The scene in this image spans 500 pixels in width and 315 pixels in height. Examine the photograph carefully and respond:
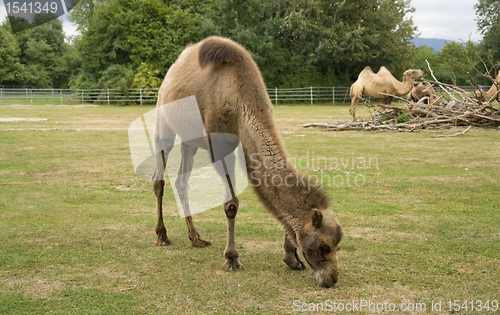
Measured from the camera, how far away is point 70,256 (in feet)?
16.1

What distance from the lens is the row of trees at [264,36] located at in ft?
123

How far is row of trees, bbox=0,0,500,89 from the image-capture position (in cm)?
3738

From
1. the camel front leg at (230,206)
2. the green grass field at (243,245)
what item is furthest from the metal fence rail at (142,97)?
the camel front leg at (230,206)

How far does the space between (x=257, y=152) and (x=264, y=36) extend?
3557 centimetres

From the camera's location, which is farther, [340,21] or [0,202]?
[340,21]

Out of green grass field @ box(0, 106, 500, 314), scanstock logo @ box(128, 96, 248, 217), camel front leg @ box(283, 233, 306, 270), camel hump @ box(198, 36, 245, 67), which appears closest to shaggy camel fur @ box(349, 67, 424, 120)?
green grass field @ box(0, 106, 500, 314)

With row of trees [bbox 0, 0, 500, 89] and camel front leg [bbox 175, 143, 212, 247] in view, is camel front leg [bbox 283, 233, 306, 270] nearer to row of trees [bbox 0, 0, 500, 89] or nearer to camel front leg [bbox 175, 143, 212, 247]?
camel front leg [bbox 175, 143, 212, 247]

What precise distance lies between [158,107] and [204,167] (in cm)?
492

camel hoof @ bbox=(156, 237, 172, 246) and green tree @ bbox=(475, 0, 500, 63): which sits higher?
green tree @ bbox=(475, 0, 500, 63)

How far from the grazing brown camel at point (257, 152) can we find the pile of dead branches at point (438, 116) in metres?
12.6

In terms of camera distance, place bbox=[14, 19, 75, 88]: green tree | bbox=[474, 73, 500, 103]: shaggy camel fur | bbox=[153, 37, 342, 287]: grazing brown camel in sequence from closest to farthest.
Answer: bbox=[153, 37, 342, 287]: grazing brown camel < bbox=[474, 73, 500, 103]: shaggy camel fur < bbox=[14, 19, 75, 88]: green tree

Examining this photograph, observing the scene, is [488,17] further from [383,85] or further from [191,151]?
[191,151]

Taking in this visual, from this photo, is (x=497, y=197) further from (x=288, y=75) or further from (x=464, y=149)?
(x=288, y=75)

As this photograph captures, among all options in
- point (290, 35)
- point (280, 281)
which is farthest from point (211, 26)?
point (280, 281)
